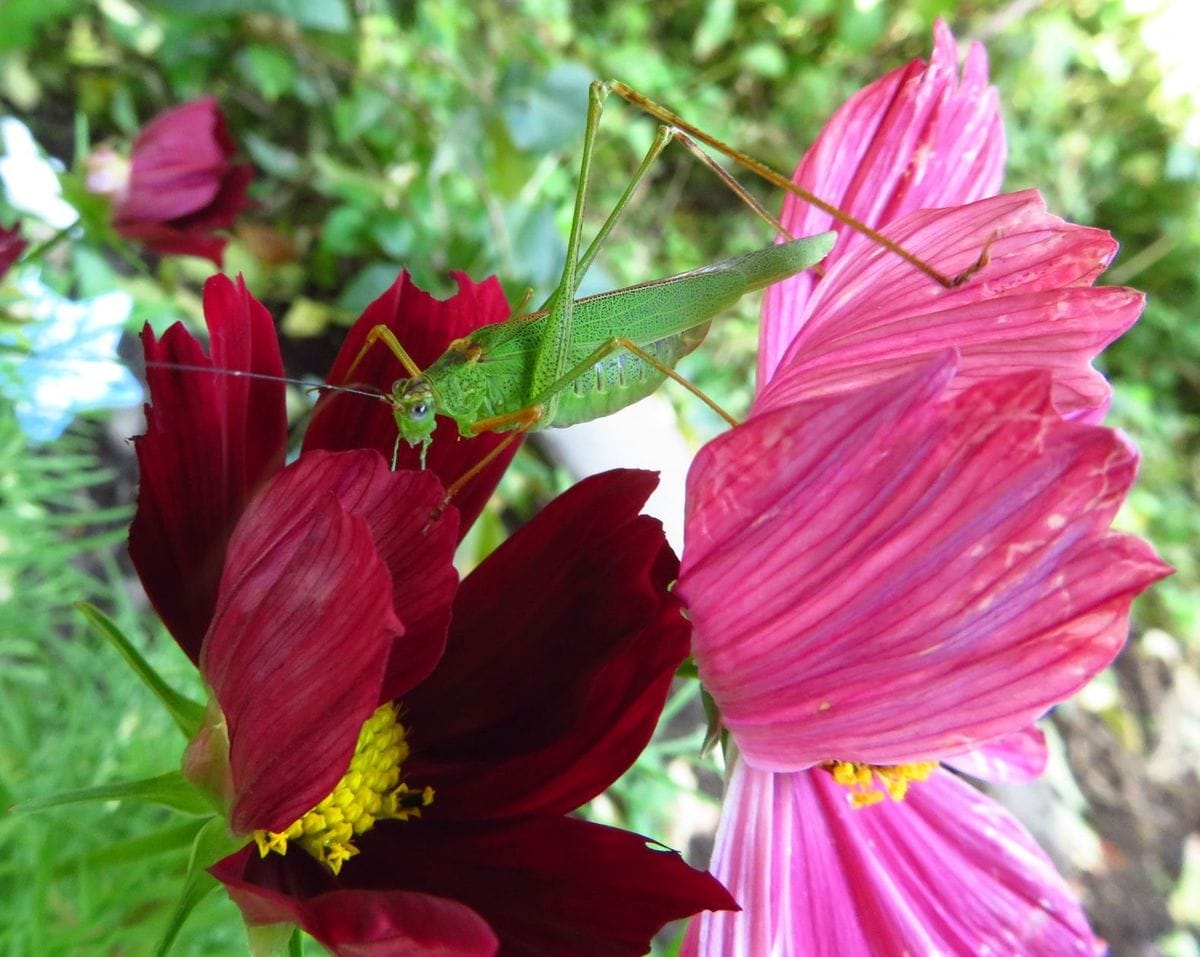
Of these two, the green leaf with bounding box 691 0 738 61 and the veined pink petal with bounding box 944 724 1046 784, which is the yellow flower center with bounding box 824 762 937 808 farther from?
the green leaf with bounding box 691 0 738 61

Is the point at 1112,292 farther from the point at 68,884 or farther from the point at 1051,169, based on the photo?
the point at 1051,169

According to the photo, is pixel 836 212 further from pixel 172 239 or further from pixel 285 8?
pixel 285 8

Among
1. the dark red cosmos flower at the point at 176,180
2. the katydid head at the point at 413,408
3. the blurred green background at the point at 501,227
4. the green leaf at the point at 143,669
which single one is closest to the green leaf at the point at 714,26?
the blurred green background at the point at 501,227

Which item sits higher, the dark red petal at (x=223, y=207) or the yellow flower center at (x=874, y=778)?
the dark red petal at (x=223, y=207)

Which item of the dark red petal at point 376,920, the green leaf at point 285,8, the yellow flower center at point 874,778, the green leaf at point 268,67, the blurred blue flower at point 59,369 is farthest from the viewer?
the green leaf at point 268,67

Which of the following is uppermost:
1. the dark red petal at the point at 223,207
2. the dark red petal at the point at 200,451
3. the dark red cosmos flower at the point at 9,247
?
the dark red petal at the point at 223,207

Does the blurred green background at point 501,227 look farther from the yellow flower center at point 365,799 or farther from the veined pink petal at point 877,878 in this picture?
the veined pink petal at point 877,878
